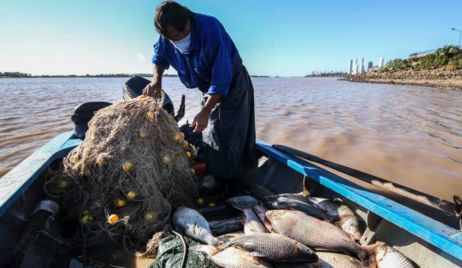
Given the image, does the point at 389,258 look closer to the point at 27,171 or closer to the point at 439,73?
the point at 27,171

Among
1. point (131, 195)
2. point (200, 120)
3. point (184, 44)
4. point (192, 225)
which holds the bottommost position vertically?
point (192, 225)

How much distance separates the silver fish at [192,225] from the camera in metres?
2.95

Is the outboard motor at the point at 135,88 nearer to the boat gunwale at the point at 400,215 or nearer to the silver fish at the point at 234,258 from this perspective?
the boat gunwale at the point at 400,215

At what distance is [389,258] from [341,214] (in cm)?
79

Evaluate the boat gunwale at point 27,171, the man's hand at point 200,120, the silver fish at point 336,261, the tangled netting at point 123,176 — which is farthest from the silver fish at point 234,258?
the boat gunwale at point 27,171

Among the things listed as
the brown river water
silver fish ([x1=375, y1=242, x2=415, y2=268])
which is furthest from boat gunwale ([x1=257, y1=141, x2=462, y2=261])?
the brown river water

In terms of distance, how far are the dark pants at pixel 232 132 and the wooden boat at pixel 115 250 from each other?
2.33 feet

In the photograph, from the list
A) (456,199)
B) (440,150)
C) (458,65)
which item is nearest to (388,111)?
(440,150)

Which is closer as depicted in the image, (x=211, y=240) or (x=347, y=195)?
(x=211, y=240)

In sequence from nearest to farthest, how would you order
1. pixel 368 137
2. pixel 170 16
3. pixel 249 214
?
pixel 170 16 < pixel 249 214 < pixel 368 137

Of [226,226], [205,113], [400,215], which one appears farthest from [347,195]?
[205,113]

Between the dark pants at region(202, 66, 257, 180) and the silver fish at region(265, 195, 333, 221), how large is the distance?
729 mm

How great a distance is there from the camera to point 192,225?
310 cm

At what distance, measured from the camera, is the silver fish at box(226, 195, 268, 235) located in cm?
315
